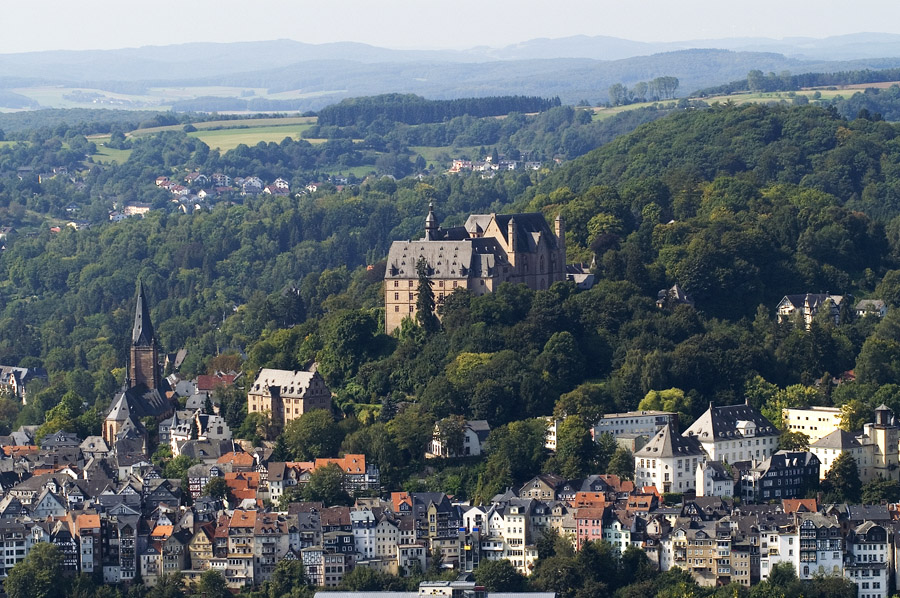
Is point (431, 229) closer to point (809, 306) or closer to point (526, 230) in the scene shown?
point (526, 230)

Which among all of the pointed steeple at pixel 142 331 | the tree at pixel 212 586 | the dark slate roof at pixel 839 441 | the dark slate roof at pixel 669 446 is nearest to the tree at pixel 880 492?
the dark slate roof at pixel 839 441

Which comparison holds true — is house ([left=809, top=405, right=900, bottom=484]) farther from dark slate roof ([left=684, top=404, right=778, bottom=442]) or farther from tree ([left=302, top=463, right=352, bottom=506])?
→ tree ([left=302, top=463, right=352, bottom=506])

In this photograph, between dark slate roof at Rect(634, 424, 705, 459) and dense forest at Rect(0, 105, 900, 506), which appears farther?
dense forest at Rect(0, 105, 900, 506)

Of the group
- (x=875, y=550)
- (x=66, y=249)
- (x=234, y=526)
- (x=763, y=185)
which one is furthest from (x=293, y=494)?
(x=66, y=249)

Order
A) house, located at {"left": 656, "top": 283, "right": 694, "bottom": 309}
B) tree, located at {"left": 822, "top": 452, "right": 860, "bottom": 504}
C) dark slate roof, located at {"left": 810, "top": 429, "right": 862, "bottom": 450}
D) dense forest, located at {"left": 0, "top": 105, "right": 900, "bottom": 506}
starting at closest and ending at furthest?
tree, located at {"left": 822, "top": 452, "right": 860, "bottom": 504}
dark slate roof, located at {"left": 810, "top": 429, "right": 862, "bottom": 450}
dense forest, located at {"left": 0, "top": 105, "right": 900, "bottom": 506}
house, located at {"left": 656, "top": 283, "right": 694, "bottom": 309}

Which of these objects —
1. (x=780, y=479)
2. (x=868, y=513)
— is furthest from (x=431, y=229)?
(x=868, y=513)

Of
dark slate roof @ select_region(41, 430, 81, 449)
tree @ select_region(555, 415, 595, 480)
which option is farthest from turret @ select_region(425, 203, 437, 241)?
dark slate roof @ select_region(41, 430, 81, 449)

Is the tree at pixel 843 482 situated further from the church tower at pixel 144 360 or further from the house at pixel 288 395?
the church tower at pixel 144 360
